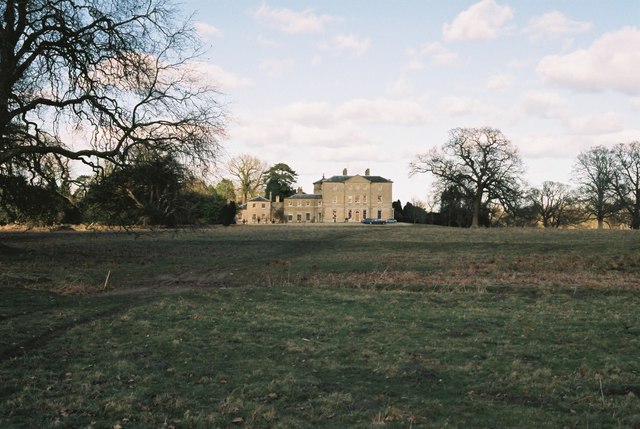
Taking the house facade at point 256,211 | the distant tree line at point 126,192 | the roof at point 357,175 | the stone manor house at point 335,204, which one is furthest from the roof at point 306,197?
the distant tree line at point 126,192

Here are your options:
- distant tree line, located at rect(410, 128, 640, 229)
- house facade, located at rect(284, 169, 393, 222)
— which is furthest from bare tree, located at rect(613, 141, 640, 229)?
house facade, located at rect(284, 169, 393, 222)

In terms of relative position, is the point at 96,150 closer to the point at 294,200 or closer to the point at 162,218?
the point at 162,218

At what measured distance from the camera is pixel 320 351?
8.58m

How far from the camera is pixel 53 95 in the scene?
20.5 m

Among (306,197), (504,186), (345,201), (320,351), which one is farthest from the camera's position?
(306,197)

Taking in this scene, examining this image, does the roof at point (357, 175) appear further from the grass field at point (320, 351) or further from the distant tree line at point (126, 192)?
the grass field at point (320, 351)

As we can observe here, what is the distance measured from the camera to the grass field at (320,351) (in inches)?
235

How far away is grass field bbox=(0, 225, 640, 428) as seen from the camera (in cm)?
597

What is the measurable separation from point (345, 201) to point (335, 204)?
2164 mm

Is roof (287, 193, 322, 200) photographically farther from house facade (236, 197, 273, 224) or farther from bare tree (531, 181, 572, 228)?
bare tree (531, 181, 572, 228)

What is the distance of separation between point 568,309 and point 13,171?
76.9ft

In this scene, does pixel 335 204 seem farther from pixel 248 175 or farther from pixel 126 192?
pixel 126 192

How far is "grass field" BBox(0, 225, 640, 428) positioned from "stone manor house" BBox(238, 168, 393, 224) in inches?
3358

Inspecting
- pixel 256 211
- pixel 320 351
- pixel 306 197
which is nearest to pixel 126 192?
pixel 320 351
